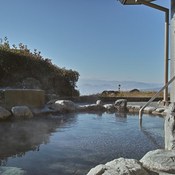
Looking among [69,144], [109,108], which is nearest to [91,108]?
[109,108]

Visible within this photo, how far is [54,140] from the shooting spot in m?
5.12

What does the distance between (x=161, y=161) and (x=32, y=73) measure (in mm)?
9958

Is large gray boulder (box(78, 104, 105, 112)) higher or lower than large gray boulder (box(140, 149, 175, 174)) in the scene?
higher

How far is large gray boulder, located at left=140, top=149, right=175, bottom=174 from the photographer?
3023 mm

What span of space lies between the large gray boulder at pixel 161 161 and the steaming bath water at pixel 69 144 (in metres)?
0.66

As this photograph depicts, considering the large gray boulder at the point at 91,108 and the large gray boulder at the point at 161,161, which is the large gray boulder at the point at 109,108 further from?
the large gray boulder at the point at 161,161

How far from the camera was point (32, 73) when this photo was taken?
1245 cm

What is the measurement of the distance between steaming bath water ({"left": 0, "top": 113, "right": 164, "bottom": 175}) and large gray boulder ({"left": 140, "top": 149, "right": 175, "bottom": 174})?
2.16 feet

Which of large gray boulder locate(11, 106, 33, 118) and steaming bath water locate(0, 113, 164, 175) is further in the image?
large gray boulder locate(11, 106, 33, 118)

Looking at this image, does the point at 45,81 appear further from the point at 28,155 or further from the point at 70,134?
the point at 28,155

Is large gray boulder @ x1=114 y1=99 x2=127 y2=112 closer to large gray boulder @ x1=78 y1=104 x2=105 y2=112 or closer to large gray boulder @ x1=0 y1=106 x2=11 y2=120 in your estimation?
large gray boulder @ x1=78 y1=104 x2=105 y2=112

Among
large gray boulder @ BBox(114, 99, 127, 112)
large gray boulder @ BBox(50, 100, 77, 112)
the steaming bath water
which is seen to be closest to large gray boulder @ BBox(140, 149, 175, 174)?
the steaming bath water

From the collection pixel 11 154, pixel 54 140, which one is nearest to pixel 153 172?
pixel 11 154

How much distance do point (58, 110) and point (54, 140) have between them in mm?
4352
